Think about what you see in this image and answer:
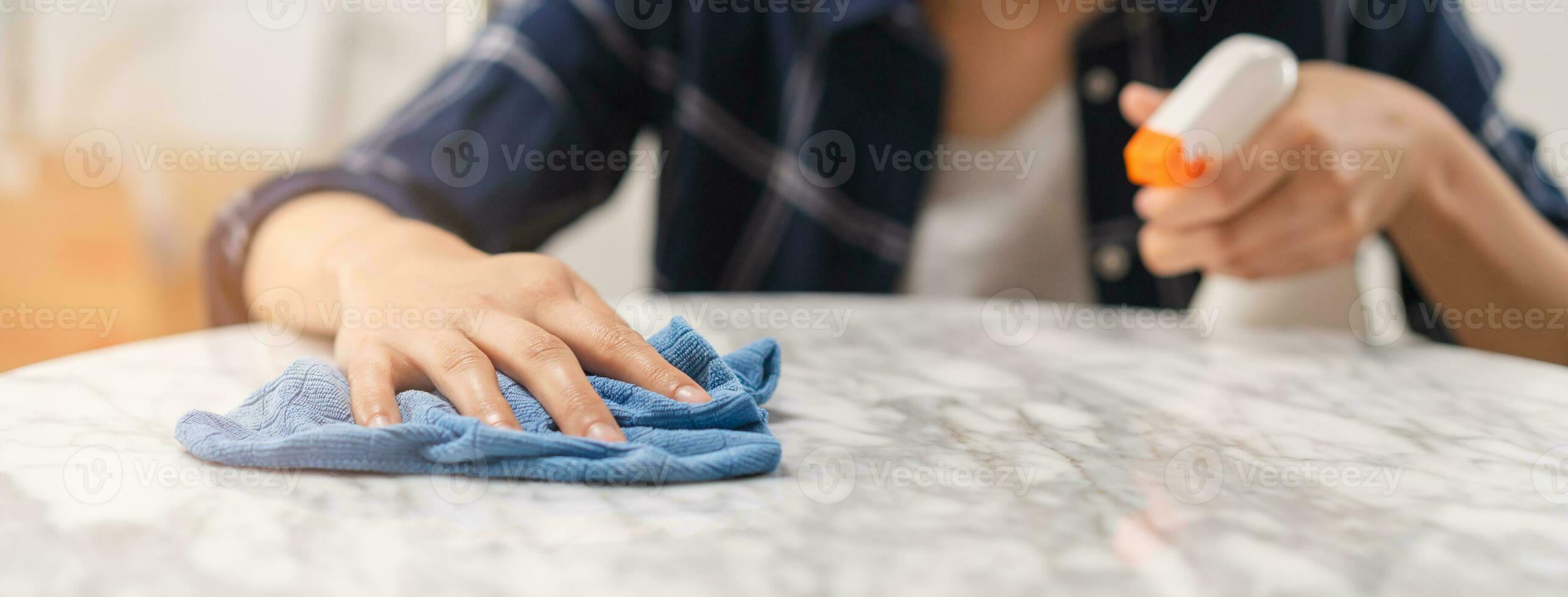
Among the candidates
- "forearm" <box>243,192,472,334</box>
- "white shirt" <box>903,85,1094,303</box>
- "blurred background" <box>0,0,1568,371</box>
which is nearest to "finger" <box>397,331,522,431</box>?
"forearm" <box>243,192,472,334</box>

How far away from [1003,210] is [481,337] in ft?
1.86

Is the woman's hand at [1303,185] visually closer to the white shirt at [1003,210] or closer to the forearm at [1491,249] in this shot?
the forearm at [1491,249]

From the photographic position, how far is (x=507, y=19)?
0.80 metres

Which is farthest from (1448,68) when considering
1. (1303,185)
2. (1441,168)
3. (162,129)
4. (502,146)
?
(162,129)

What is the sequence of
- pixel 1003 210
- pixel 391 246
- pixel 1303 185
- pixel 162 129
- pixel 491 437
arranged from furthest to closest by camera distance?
pixel 162 129, pixel 1003 210, pixel 1303 185, pixel 391 246, pixel 491 437

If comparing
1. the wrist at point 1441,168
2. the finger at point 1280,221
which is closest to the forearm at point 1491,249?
the wrist at point 1441,168

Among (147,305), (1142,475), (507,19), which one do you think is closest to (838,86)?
(507,19)

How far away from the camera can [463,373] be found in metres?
0.34

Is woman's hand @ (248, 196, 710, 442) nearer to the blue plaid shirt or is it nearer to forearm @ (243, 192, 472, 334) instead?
forearm @ (243, 192, 472, 334)

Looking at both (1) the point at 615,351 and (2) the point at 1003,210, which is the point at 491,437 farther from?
(2) the point at 1003,210

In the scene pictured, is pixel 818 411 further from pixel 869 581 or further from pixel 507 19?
pixel 507 19

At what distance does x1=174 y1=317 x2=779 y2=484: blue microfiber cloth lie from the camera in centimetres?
30

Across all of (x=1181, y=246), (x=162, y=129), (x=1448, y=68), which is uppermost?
(x=1448, y=68)

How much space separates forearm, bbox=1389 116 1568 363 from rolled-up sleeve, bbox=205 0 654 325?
620mm
